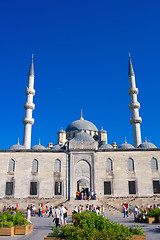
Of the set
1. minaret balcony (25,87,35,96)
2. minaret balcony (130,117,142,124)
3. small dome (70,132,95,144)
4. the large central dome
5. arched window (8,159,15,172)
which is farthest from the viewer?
the large central dome

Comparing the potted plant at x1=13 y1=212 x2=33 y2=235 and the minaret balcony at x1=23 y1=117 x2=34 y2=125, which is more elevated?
the minaret balcony at x1=23 y1=117 x2=34 y2=125

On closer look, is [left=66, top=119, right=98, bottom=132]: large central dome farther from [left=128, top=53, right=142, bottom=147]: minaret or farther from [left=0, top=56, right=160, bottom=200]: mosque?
[left=0, top=56, right=160, bottom=200]: mosque

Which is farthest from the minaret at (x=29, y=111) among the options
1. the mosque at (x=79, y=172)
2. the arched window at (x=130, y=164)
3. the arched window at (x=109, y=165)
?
the arched window at (x=130, y=164)

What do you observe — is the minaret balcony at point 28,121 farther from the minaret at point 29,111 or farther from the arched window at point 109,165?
the arched window at point 109,165

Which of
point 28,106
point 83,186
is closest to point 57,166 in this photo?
point 83,186

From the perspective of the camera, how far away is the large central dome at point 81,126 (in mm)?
45000

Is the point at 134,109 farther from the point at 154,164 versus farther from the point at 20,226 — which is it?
the point at 20,226

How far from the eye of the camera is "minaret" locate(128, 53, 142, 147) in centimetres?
3938

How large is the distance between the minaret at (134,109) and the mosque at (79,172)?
9.07 metres

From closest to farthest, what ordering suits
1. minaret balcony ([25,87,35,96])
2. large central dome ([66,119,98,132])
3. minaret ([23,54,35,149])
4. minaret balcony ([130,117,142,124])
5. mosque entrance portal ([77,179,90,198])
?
mosque entrance portal ([77,179,90,198]), minaret ([23,54,35,149]), minaret balcony ([130,117,142,124]), minaret balcony ([25,87,35,96]), large central dome ([66,119,98,132])

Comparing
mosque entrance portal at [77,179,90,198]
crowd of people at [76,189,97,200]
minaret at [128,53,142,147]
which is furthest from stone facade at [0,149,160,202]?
minaret at [128,53,142,147]

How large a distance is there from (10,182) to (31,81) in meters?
21.2

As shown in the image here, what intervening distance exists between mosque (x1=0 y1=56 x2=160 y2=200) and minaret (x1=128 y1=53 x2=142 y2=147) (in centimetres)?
907

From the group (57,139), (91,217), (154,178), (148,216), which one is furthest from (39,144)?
(91,217)
